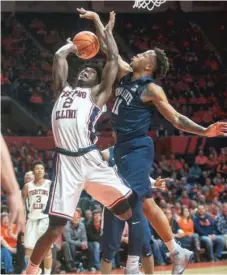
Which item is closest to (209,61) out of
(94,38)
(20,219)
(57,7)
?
(57,7)

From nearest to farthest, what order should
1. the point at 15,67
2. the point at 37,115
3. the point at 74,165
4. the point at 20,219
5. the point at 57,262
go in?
the point at 20,219 → the point at 74,165 → the point at 57,262 → the point at 37,115 → the point at 15,67

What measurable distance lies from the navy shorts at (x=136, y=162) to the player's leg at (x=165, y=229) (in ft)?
0.38

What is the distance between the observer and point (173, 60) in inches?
622

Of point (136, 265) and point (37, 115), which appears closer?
point (136, 265)

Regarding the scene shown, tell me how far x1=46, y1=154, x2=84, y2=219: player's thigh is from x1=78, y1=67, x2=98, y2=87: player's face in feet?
2.44

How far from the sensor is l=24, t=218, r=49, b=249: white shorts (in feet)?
26.6

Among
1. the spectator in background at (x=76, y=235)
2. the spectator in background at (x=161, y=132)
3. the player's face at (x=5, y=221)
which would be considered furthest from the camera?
the spectator in background at (x=161, y=132)

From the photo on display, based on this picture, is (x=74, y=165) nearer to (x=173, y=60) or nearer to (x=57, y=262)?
(x=57, y=262)

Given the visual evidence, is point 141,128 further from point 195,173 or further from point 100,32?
point 195,173

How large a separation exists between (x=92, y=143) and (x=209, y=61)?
10.8m

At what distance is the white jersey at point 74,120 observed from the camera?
531 cm

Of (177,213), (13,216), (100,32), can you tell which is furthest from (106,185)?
(177,213)

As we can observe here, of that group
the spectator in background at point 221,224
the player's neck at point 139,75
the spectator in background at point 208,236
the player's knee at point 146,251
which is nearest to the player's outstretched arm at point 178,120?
the player's neck at point 139,75

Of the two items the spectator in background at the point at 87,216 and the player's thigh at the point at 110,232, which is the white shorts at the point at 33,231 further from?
the player's thigh at the point at 110,232
